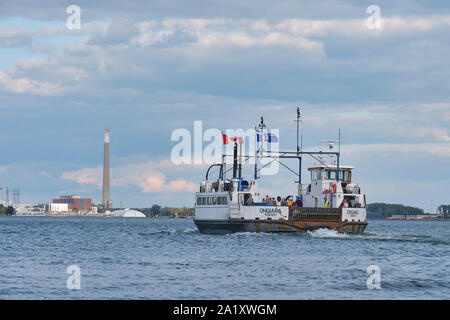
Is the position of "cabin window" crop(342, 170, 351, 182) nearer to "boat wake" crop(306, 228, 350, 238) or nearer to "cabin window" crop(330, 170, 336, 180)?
"cabin window" crop(330, 170, 336, 180)

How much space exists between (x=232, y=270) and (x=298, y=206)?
3740 centimetres

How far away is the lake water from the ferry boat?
632 cm

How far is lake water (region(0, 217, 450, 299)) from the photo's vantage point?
Result: 1314 inches

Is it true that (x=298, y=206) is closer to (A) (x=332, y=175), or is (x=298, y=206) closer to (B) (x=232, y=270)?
(A) (x=332, y=175)

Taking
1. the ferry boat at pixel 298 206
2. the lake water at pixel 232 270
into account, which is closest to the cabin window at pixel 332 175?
the ferry boat at pixel 298 206

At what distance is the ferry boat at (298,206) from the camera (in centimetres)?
7206

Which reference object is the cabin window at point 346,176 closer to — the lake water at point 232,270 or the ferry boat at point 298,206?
the ferry boat at point 298,206

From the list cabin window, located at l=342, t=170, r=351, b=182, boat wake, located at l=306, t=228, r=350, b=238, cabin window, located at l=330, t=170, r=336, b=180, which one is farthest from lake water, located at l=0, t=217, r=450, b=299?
cabin window, located at l=330, t=170, r=336, b=180

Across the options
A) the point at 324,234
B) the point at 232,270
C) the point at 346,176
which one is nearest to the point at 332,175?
the point at 346,176
